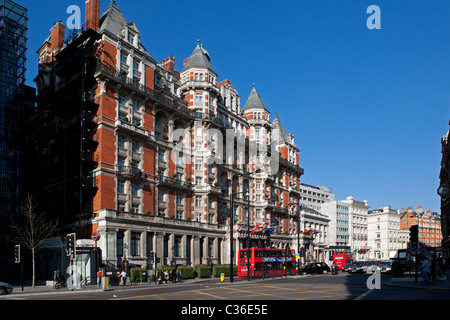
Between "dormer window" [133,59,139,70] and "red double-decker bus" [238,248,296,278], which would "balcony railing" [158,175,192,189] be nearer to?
"red double-decker bus" [238,248,296,278]

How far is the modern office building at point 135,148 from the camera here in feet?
161

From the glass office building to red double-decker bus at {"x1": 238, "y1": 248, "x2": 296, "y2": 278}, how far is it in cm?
3127

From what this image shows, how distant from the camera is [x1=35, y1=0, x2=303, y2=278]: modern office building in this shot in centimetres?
4916

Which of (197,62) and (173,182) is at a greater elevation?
(197,62)

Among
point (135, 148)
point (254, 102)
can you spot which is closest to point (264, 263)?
point (135, 148)

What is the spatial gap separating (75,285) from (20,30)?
150 feet

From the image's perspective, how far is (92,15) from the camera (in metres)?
52.5

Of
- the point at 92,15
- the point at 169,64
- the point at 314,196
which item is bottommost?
the point at 314,196

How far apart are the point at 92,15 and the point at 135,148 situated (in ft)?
56.8

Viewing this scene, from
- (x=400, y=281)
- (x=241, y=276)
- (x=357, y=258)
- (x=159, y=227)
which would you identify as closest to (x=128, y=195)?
(x=159, y=227)

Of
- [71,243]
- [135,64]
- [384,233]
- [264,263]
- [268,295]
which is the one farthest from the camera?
[384,233]

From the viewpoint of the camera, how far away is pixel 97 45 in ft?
167

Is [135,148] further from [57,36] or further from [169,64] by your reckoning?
[57,36]
